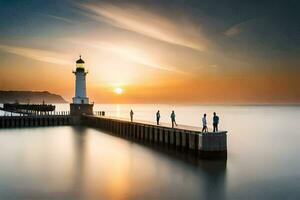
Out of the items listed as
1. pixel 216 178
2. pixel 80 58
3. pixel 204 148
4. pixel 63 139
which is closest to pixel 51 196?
pixel 216 178

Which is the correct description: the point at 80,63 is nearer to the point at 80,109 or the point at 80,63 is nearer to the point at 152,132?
the point at 80,109

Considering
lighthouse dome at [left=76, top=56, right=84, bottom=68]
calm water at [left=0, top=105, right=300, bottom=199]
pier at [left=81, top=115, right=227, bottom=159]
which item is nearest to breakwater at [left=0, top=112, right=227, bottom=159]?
pier at [left=81, top=115, right=227, bottom=159]

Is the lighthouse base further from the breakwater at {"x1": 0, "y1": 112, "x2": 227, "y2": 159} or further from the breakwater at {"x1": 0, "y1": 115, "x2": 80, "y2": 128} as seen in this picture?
the breakwater at {"x1": 0, "y1": 115, "x2": 80, "y2": 128}

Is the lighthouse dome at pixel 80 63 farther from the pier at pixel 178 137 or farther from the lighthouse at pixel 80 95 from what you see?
the pier at pixel 178 137

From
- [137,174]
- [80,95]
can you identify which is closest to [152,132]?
[137,174]

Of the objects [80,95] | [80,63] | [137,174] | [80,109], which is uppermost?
[80,63]

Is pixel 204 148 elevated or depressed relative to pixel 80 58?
depressed

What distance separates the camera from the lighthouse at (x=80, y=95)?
183 ft

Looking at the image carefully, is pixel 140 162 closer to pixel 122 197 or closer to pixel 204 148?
pixel 204 148

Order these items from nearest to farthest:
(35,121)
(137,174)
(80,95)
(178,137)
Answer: (137,174), (178,137), (35,121), (80,95)

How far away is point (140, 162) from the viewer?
82.1 feet

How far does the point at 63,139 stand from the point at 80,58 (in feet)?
72.1

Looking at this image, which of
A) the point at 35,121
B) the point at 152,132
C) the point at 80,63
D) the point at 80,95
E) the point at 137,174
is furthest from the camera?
the point at 80,63

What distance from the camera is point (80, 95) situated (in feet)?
184
